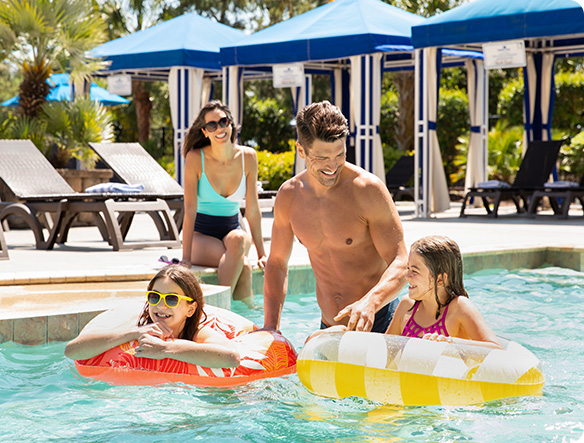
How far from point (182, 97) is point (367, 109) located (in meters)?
5.31

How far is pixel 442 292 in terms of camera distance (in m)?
3.58

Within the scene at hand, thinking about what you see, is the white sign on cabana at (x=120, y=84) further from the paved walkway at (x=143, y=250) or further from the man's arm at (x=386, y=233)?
the man's arm at (x=386, y=233)

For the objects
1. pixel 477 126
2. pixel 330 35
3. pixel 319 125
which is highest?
pixel 330 35

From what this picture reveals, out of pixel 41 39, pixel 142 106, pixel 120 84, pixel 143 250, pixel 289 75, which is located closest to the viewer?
pixel 143 250

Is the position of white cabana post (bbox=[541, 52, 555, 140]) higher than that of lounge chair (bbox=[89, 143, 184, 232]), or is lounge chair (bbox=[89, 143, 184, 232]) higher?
white cabana post (bbox=[541, 52, 555, 140])

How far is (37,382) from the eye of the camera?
427cm

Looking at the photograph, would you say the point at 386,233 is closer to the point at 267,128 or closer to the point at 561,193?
the point at 561,193

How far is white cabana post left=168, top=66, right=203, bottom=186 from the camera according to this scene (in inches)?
724

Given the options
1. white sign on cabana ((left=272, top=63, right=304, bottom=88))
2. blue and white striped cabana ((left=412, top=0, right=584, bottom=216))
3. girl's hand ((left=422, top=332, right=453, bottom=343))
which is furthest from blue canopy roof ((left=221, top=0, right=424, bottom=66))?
girl's hand ((left=422, top=332, right=453, bottom=343))

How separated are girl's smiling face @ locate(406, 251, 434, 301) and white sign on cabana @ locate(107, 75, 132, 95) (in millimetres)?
15869

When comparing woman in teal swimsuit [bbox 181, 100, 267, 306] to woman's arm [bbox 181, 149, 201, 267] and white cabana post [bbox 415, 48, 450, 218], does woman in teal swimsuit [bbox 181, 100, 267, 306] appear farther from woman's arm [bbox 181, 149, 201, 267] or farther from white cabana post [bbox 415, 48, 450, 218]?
white cabana post [bbox 415, 48, 450, 218]

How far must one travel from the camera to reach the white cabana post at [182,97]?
18391 mm

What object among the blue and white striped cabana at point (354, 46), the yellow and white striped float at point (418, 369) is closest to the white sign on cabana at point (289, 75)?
the blue and white striped cabana at point (354, 46)

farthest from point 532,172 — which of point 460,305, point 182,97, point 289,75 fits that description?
point 460,305
